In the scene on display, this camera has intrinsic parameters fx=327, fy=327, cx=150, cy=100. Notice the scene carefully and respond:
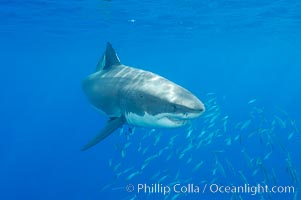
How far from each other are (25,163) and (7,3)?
1961 centimetres

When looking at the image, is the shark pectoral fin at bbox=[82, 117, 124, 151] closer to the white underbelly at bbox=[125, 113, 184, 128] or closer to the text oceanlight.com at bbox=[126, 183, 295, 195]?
the white underbelly at bbox=[125, 113, 184, 128]

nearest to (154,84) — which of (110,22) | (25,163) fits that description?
(110,22)

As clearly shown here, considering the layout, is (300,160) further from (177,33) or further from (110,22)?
(110,22)

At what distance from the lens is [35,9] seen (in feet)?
59.1

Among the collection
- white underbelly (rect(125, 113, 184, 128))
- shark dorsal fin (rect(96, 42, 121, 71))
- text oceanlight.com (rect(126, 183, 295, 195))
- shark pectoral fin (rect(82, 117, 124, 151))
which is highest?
shark dorsal fin (rect(96, 42, 121, 71))

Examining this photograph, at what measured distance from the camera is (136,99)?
5.54 meters

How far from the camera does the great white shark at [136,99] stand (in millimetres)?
4723

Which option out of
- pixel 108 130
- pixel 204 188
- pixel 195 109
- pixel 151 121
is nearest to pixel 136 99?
pixel 151 121

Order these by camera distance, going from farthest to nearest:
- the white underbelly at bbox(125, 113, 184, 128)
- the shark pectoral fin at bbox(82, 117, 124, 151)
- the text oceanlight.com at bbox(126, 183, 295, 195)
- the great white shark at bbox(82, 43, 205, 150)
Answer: the text oceanlight.com at bbox(126, 183, 295, 195)
the shark pectoral fin at bbox(82, 117, 124, 151)
the white underbelly at bbox(125, 113, 184, 128)
the great white shark at bbox(82, 43, 205, 150)

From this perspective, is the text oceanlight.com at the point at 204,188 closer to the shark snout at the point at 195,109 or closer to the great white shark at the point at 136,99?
the great white shark at the point at 136,99

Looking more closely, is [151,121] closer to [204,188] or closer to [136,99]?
[136,99]

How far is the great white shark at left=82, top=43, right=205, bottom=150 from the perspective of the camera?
472 centimetres

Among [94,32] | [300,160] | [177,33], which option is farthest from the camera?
[177,33]

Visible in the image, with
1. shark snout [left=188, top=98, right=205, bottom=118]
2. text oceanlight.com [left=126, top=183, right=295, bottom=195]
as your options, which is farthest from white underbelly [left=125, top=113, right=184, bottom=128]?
text oceanlight.com [left=126, top=183, right=295, bottom=195]
